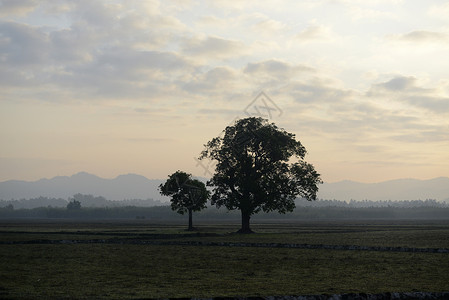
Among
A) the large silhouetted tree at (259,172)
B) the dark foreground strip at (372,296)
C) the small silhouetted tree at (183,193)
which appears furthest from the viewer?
the small silhouetted tree at (183,193)

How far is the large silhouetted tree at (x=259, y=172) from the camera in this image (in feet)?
275

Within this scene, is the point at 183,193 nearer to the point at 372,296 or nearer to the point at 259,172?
the point at 259,172

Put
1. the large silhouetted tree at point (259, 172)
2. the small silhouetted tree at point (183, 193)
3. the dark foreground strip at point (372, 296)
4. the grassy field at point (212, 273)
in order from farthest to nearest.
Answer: the small silhouetted tree at point (183, 193) → the large silhouetted tree at point (259, 172) → the grassy field at point (212, 273) → the dark foreground strip at point (372, 296)

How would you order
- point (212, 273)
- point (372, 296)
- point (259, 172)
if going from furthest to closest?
point (259, 172) < point (212, 273) < point (372, 296)

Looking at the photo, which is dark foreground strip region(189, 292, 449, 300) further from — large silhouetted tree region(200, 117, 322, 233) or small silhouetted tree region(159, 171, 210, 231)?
small silhouetted tree region(159, 171, 210, 231)

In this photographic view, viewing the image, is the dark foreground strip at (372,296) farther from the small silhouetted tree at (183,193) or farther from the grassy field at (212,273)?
the small silhouetted tree at (183,193)

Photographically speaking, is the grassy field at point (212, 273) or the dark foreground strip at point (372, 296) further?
the grassy field at point (212, 273)

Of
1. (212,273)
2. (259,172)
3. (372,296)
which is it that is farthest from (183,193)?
(372,296)

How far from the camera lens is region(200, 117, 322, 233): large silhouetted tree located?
83.8 meters

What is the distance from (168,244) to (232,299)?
37.6m

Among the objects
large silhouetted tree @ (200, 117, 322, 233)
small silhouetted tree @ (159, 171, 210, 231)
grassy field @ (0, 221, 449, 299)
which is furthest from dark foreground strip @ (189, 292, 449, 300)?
small silhouetted tree @ (159, 171, 210, 231)

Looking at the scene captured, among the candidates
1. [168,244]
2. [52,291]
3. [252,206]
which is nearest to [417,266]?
[52,291]

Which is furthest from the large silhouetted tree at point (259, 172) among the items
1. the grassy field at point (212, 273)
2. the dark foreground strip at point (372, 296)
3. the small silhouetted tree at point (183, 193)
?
the dark foreground strip at point (372, 296)

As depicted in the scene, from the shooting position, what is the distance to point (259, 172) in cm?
8569
